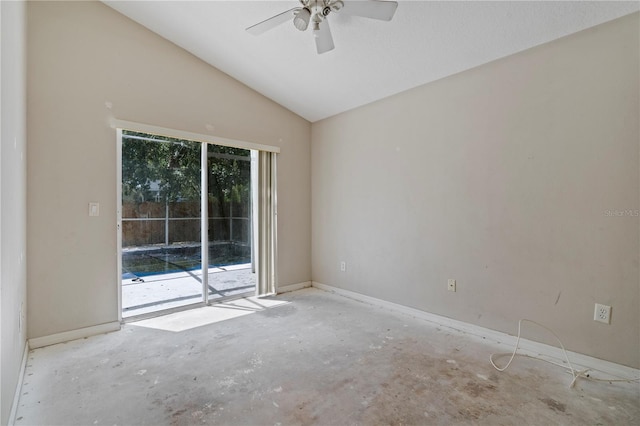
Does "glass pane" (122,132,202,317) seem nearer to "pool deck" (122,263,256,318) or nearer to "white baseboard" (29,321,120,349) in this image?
"pool deck" (122,263,256,318)

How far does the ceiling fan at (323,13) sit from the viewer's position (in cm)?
198

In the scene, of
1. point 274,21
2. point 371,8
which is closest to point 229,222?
point 274,21

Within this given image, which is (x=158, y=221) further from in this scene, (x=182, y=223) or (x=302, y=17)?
(x=302, y=17)

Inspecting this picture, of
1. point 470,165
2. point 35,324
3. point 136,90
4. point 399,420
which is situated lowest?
point 399,420

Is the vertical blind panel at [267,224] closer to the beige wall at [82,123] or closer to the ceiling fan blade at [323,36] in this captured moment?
the beige wall at [82,123]

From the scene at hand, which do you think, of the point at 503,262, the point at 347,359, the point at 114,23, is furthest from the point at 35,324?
the point at 503,262

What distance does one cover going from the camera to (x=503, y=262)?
270 cm

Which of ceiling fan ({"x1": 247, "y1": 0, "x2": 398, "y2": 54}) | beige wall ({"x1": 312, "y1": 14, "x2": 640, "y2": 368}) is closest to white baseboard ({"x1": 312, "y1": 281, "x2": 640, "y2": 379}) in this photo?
beige wall ({"x1": 312, "y1": 14, "x2": 640, "y2": 368})

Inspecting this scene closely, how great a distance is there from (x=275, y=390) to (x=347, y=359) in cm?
65

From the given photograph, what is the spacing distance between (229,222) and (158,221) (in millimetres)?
830

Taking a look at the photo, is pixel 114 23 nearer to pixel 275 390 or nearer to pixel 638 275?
pixel 275 390

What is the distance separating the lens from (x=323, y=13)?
2.21 m

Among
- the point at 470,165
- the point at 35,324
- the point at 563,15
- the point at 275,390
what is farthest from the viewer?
the point at 470,165

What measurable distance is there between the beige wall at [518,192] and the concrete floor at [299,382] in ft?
1.49
